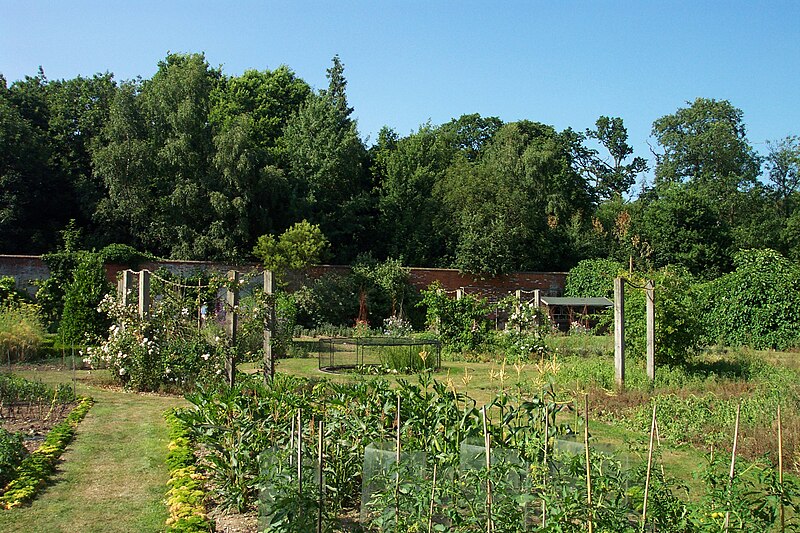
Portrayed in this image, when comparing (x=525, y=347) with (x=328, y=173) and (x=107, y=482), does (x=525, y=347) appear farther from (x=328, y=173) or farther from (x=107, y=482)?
(x=328, y=173)

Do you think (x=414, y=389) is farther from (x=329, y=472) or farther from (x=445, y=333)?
(x=445, y=333)

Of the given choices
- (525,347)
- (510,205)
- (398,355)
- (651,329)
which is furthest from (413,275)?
(651,329)

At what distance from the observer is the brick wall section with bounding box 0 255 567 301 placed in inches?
786

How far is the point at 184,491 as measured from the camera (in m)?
5.21

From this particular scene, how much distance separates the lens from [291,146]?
28.5 meters

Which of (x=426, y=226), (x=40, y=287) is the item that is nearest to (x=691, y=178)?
(x=426, y=226)

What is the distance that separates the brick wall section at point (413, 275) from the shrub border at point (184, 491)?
14116 millimetres

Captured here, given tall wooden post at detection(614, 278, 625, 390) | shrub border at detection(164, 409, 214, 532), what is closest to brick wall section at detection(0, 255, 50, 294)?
shrub border at detection(164, 409, 214, 532)

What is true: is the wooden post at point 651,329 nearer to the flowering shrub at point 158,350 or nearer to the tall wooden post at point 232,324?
the tall wooden post at point 232,324

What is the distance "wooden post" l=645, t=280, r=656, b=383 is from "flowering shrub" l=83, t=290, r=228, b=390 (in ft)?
20.8

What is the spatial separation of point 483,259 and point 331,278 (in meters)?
5.50

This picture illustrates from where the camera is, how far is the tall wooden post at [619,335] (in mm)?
10664

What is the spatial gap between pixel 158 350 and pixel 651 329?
7567 mm

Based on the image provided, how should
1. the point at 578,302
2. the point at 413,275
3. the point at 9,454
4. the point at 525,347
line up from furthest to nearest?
the point at 413,275 → the point at 578,302 → the point at 525,347 → the point at 9,454
